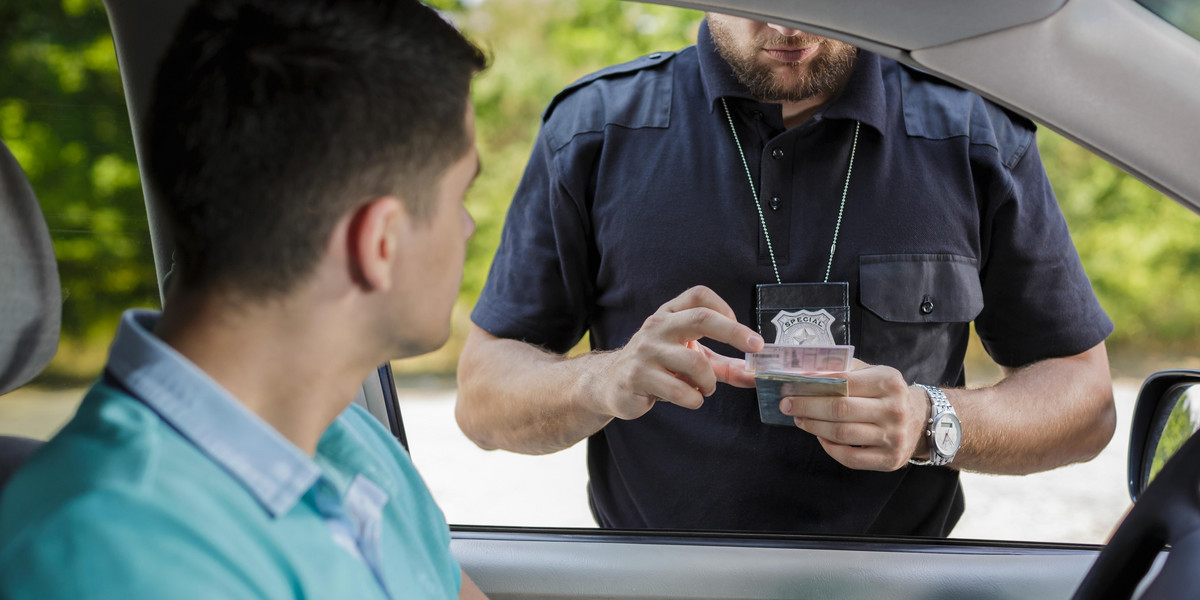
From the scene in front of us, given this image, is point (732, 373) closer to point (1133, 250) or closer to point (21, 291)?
point (21, 291)

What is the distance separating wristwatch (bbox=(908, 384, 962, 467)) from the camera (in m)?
1.78

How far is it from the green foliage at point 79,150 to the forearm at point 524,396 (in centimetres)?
79

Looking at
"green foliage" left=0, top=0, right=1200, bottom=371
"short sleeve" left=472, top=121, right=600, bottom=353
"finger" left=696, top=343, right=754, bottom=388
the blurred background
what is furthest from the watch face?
the blurred background

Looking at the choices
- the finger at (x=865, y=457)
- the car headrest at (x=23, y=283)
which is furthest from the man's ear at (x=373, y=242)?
the finger at (x=865, y=457)

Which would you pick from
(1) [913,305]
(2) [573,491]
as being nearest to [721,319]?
(1) [913,305]

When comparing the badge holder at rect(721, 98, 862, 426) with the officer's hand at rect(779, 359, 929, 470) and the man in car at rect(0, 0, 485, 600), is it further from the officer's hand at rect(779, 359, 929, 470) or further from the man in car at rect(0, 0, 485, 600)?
the man in car at rect(0, 0, 485, 600)

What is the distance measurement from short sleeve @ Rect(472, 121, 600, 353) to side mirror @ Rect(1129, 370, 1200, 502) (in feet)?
3.65

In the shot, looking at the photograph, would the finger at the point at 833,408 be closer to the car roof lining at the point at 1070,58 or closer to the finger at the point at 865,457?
the finger at the point at 865,457

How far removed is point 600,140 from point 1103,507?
23.6 ft

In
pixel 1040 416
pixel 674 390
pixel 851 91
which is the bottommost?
pixel 1040 416

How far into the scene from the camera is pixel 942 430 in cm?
178

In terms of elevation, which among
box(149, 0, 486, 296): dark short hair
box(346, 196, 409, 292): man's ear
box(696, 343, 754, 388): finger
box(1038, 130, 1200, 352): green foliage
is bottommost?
box(1038, 130, 1200, 352): green foliage

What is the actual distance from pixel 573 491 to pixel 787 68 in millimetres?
6017

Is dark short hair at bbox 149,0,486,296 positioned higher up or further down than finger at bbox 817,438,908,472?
higher up
